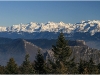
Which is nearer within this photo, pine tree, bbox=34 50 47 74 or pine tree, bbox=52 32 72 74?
pine tree, bbox=52 32 72 74

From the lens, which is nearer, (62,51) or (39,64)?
(62,51)

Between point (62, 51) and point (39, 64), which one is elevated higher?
point (62, 51)

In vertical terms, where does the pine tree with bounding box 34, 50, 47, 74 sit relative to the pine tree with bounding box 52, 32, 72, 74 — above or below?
below

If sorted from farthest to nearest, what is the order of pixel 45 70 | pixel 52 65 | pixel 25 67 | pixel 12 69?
pixel 25 67
pixel 12 69
pixel 45 70
pixel 52 65

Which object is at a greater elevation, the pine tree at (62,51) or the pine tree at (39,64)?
the pine tree at (62,51)

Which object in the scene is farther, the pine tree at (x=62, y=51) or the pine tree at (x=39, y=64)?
the pine tree at (x=39, y=64)

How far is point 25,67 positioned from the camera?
5472 cm

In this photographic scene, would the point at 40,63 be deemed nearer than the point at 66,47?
No

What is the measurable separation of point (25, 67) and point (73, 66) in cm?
1361

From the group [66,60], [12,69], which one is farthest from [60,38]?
[12,69]

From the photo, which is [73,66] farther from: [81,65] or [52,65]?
[81,65]

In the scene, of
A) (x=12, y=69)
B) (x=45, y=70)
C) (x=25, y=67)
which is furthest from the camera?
(x=25, y=67)

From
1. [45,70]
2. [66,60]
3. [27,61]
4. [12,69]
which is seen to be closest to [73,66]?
[66,60]

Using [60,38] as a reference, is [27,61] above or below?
below
